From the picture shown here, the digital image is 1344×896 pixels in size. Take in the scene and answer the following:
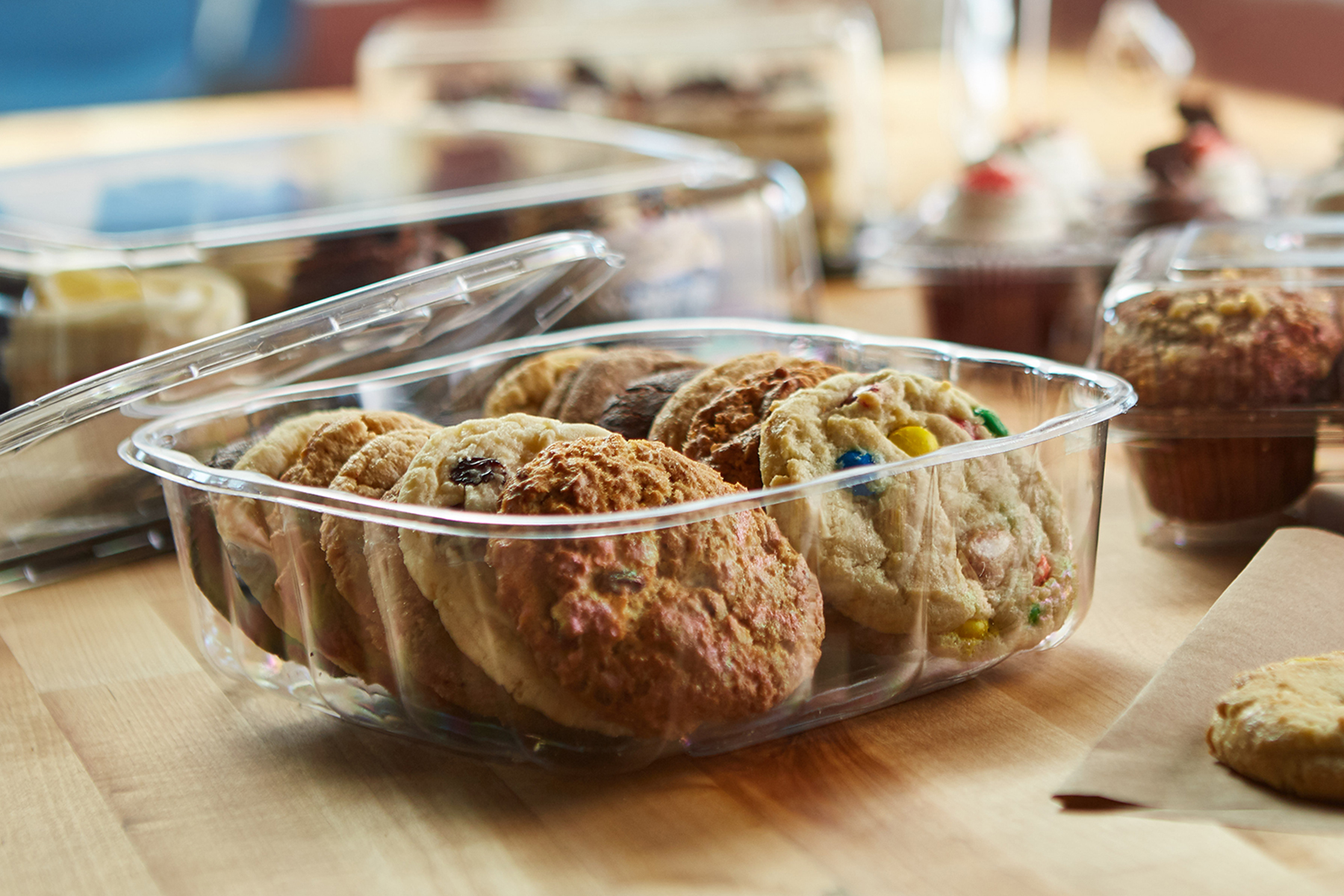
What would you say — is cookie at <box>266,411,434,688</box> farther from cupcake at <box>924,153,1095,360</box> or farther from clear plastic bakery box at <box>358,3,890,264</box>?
clear plastic bakery box at <box>358,3,890,264</box>

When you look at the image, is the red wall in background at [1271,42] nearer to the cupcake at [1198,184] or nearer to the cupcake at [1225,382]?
the cupcake at [1198,184]

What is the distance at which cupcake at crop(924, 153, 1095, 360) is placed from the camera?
1.32 metres

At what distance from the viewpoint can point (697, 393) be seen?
693 millimetres

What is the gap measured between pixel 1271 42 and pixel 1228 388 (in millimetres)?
2079

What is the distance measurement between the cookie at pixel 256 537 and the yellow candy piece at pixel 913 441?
293mm

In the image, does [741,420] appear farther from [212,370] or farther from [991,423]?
[212,370]

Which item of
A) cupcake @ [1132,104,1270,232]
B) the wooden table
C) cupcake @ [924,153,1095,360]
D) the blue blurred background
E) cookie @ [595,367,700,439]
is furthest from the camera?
the blue blurred background


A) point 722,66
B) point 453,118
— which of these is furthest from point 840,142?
point 453,118

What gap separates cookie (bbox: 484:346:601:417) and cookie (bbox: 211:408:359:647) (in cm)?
15

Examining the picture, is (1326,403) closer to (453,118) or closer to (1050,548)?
(1050,548)

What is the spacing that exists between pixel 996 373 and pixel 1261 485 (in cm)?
20

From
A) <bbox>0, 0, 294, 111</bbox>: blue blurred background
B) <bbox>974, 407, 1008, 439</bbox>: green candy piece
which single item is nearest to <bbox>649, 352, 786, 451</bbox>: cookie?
<bbox>974, 407, 1008, 439</bbox>: green candy piece

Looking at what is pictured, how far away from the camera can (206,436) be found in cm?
74

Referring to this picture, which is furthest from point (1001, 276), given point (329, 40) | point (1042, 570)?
point (329, 40)
